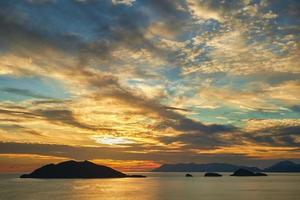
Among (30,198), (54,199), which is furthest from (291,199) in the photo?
(30,198)

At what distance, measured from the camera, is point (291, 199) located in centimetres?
13888

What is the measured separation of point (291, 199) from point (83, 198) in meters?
80.0

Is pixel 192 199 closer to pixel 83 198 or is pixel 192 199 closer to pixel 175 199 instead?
pixel 175 199

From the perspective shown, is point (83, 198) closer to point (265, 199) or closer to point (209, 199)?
point (209, 199)

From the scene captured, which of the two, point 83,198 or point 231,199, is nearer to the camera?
point 231,199

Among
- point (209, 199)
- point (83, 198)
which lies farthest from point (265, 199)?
point (83, 198)

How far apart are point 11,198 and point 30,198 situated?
7650mm

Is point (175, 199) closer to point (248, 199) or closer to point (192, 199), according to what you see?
point (192, 199)

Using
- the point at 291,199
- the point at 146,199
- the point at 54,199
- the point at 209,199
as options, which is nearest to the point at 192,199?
the point at 209,199

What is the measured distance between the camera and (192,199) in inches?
5492

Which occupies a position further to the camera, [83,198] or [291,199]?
[83,198]

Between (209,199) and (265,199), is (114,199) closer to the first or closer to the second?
(209,199)

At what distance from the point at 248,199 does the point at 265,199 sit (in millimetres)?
6756

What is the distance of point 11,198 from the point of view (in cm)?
14500
